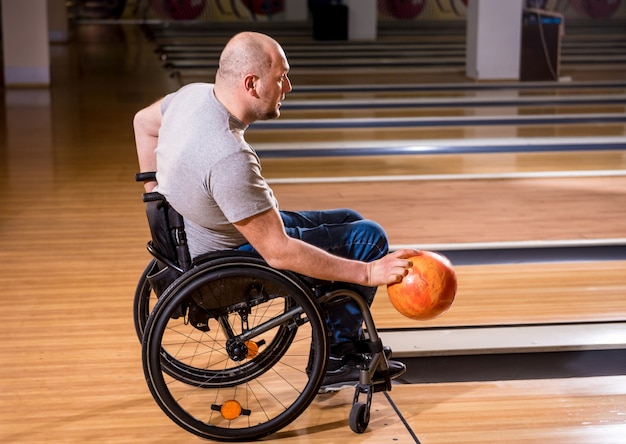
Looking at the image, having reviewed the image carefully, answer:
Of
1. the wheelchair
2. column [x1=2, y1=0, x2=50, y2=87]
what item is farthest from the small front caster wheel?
column [x1=2, y1=0, x2=50, y2=87]

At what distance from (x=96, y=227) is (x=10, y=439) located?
6.91 feet

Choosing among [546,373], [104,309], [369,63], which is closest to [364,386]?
[546,373]

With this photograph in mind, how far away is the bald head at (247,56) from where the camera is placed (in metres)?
2.24

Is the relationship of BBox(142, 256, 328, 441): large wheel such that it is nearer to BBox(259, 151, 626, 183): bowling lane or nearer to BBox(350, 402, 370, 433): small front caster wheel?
BBox(350, 402, 370, 433): small front caster wheel

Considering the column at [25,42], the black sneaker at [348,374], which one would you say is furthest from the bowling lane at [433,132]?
the black sneaker at [348,374]

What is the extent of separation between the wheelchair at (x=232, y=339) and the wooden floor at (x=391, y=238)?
97mm

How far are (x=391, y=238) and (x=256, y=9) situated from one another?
47.6 ft

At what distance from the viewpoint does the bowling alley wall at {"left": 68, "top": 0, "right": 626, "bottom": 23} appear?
1820 centimetres

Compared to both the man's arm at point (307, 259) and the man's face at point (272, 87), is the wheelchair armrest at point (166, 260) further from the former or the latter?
the man's face at point (272, 87)

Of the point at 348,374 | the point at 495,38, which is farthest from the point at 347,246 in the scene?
the point at 495,38

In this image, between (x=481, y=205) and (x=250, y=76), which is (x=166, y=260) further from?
(x=481, y=205)

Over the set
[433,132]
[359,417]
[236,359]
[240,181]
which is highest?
[240,181]

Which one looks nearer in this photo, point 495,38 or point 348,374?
point 348,374

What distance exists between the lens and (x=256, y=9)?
18078 mm
